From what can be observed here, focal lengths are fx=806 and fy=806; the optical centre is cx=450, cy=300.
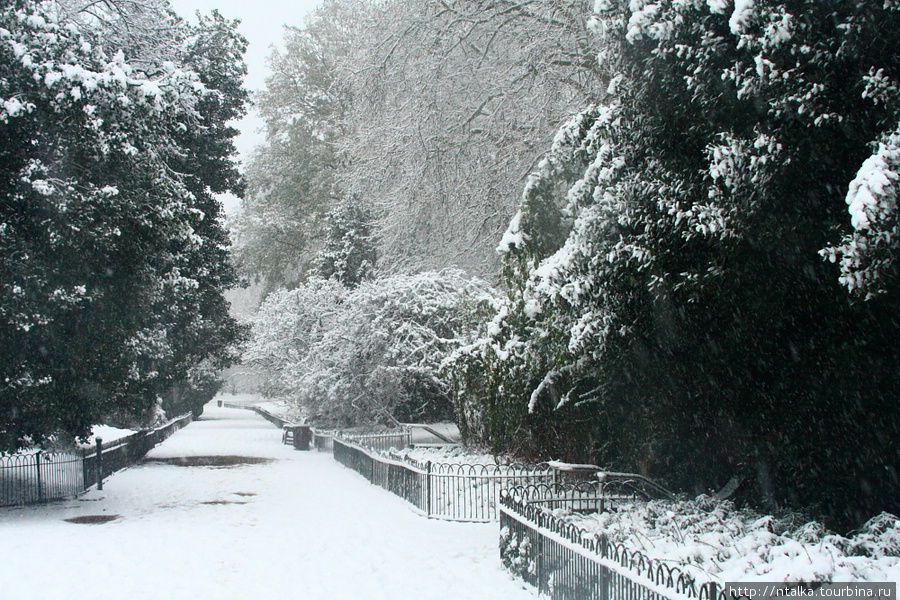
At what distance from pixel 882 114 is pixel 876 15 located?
879 millimetres

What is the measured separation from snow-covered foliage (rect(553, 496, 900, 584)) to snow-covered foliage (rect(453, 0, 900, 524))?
91 centimetres

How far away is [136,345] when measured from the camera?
57.5 ft

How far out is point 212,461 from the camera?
24922 mm

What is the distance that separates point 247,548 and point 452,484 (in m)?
4.45

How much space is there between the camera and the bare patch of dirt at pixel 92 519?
44.3ft

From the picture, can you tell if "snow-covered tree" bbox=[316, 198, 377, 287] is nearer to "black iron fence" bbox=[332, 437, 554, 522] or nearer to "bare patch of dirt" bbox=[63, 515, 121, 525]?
"black iron fence" bbox=[332, 437, 554, 522]

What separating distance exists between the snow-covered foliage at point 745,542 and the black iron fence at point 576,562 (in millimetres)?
243

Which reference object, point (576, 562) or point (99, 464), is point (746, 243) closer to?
point (576, 562)

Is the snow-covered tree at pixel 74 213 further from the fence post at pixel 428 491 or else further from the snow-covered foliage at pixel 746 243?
the snow-covered foliage at pixel 746 243

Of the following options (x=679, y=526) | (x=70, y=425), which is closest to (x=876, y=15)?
(x=679, y=526)

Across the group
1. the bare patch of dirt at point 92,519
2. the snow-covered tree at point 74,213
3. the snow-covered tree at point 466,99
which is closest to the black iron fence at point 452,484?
the bare patch of dirt at point 92,519

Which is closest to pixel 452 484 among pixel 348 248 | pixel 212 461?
pixel 212 461

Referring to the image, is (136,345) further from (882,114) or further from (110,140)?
(882,114)

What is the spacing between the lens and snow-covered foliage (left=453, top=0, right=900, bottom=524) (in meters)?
7.24
